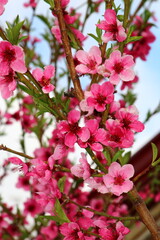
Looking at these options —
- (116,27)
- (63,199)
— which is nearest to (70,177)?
(63,199)

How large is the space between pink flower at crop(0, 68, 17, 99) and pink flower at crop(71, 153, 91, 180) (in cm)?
31

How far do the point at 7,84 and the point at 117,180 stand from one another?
1.49 ft

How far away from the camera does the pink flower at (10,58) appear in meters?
1.05

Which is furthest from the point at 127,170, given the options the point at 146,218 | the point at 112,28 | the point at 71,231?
the point at 112,28

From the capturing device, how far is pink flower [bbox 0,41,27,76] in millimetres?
1047

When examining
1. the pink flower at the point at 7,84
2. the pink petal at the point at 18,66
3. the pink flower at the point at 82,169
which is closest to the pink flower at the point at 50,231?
the pink flower at the point at 82,169

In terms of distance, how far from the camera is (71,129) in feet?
3.61

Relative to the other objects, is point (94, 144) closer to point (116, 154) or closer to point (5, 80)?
point (116, 154)

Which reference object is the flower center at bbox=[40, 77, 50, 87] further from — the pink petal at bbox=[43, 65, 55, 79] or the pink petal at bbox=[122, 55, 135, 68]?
the pink petal at bbox=[122, 55, 135, 68]

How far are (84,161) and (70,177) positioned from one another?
161cm

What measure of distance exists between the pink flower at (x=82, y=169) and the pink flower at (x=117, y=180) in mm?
59

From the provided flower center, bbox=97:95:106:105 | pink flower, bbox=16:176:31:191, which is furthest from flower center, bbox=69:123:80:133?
pink flower, bbox=16:176:31:191

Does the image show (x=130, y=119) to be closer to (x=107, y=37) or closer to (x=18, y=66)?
(x=107, y=37)

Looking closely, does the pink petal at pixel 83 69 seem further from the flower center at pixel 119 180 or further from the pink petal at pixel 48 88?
the flower center at pixel 119 180
